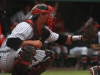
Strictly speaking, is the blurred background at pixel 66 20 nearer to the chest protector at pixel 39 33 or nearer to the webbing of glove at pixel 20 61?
the chest protector at pixel 39 33

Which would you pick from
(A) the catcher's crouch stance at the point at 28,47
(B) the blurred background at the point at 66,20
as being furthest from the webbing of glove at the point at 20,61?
(B) the blurred background at the point at 66,20

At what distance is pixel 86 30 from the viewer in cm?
561

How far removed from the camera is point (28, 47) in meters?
5.07

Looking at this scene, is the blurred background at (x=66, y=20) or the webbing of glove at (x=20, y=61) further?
the blurred background at (x=66, y=20)

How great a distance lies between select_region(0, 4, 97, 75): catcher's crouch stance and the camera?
16.5 ft

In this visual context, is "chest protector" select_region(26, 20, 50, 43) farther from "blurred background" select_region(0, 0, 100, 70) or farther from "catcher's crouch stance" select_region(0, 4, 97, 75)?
"blurred background" select_region(0, 0, 100, 70)

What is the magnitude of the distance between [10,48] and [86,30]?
120cm

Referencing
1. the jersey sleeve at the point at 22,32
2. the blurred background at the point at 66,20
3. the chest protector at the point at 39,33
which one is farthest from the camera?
the blurred background at the point at 66,20

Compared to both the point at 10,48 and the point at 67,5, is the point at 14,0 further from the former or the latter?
the point at 10,48

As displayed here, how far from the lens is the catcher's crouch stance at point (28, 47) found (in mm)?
5039

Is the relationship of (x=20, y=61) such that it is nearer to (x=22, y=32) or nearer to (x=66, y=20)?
(x=22, y=32)

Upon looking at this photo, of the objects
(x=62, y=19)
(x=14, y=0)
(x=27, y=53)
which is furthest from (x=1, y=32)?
(x=27, y=53)

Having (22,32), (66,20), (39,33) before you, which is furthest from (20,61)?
(66,20)

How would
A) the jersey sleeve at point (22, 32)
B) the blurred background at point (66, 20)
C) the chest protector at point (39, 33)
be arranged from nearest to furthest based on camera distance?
1. the jersey sleeve at point (22, 32)
2. the chest protector at point (39, 33)
3. the blurred background at point (66, 20)
